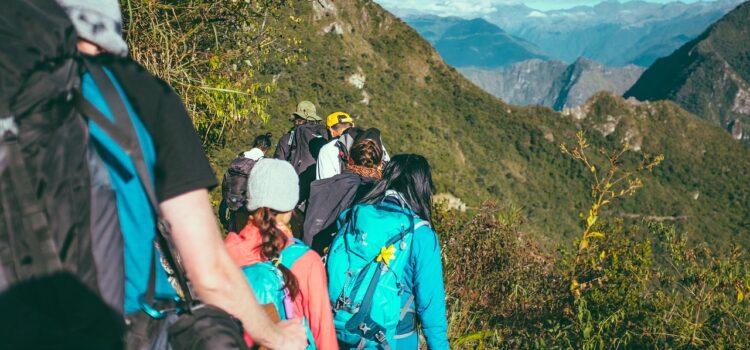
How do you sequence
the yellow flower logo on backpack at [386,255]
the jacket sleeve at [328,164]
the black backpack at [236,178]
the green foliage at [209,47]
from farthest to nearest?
the jacket sleeve at [328,164]
the green foliage at [209,47]
the black backpack at [236,178]
the yellow flower logo on backpack at [386,255]

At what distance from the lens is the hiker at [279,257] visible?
2.03m

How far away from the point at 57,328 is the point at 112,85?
52 centimetres

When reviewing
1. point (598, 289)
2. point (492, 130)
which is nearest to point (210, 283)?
point (598, 289)

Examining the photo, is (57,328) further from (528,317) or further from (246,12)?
(246,12)

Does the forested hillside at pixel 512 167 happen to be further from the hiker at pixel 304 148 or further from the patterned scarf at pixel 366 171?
the patterned scarf at pixel 366 171

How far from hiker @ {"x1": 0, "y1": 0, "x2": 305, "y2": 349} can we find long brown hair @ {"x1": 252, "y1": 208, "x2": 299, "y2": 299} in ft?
2.31

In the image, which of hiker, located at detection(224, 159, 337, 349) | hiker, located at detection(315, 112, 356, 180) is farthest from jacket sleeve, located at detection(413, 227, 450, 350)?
hiker, located at detection(315, 112, 356, 180)

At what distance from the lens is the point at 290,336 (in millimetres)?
1534

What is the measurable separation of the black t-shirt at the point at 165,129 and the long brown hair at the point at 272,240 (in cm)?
90

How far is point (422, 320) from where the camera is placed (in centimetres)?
269

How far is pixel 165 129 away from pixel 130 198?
0.17 meters

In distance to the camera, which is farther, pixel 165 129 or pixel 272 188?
pixel 272 188

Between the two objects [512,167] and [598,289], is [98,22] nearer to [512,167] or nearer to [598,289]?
[598,289]

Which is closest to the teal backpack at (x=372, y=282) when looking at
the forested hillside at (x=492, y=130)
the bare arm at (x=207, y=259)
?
the bare arm at (x=207, y=259)
